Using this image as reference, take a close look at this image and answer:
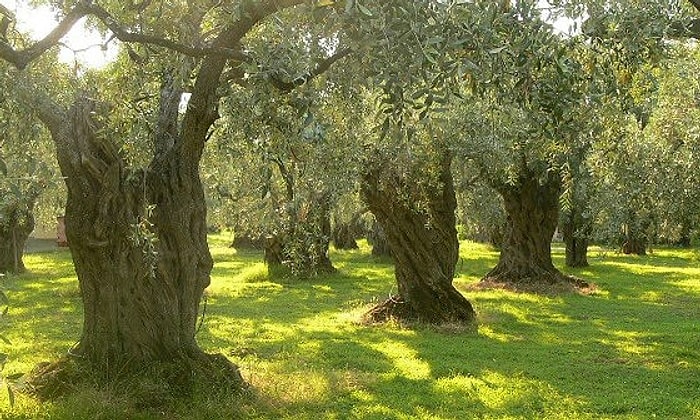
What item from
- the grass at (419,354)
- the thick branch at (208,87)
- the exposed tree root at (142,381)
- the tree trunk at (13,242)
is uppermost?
the thick branch at (208,87)

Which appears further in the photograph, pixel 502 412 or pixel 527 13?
pixel 502 412

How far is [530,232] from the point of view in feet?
87.7

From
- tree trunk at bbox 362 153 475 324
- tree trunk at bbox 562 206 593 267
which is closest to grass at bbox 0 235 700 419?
tree trunk at bbox 362 153 475 324

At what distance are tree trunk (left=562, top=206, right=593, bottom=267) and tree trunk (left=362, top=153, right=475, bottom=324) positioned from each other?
A: 16.9 m

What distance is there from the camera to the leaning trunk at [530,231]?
26.4m

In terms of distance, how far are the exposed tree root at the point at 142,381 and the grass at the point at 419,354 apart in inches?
7.1

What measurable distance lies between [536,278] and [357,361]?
14141 mm

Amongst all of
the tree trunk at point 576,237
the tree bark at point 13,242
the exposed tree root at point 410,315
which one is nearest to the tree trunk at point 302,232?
the exposed tree root at point 410,315

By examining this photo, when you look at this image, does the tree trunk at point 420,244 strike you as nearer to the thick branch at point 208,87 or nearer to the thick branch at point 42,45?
the thick branch at point 208,87

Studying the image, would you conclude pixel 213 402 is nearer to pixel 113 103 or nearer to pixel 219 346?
pixel 113 103

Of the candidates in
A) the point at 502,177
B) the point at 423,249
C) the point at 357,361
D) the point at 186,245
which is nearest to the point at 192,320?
the point at 186,245

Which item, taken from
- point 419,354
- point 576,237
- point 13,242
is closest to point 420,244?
point 419,354

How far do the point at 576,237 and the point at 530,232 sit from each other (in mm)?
8296

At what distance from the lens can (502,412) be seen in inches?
414
